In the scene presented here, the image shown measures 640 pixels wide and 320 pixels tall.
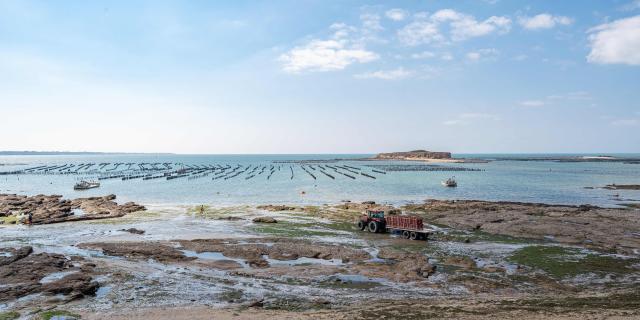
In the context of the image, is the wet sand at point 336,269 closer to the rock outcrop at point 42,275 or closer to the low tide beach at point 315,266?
the low tide beach at point 315,266

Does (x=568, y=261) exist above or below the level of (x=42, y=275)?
below

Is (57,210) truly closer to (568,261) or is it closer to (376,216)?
(376,216)

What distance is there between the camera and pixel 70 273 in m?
23.5

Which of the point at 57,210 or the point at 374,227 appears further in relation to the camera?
the point at 57,210

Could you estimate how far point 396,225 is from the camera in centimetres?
3672

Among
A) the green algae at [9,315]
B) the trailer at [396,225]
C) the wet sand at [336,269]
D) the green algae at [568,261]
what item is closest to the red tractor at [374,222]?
the trailer at [396,225]

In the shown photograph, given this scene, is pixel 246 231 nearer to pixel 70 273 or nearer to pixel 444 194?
pixel 70 273

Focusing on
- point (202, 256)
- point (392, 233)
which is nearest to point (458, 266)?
point (392, 233)

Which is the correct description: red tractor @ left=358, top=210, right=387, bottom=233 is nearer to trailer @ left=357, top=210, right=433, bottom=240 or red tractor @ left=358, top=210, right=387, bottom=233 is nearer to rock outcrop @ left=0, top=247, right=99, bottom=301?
trailer @ left=357, top=210, right=433, bottom=240

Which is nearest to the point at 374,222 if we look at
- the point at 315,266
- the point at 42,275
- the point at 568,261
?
the point at 315,266

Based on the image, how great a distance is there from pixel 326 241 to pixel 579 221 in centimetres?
2697

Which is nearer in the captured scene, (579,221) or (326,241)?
(326,241)

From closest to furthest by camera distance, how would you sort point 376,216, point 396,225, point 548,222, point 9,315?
point 9,315, point 396,225, point 376,216, point 548,222

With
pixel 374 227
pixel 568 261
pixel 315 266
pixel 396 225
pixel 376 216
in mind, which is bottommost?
pixel 568 261
